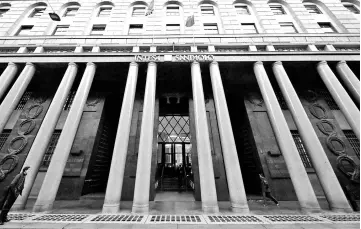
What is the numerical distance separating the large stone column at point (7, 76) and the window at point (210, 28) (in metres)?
15.7

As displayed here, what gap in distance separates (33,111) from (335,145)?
24211mm

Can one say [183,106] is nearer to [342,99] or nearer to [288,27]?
[342,99]

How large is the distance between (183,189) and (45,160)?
1103 cm

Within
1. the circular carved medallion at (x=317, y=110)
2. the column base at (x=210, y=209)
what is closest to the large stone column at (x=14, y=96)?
the column base at (x=210, y=209)

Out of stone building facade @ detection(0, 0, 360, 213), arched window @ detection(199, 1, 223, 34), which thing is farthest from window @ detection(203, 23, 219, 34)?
stone building facade @ detection(0, 0, 360, 213)

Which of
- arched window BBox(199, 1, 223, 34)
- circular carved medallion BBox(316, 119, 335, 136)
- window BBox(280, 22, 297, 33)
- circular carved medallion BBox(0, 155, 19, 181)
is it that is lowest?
circular carved medallion BBox(0, 155, 19, 181)

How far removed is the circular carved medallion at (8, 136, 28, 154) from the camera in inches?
439

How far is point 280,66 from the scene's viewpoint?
10750 millimetres

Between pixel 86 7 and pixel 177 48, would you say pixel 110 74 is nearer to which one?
pixel 177 48

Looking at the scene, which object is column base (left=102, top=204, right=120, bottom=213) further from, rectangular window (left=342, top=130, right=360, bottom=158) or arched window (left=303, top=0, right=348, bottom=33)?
arched window (left=303, top=0, right=348, bottom=33)

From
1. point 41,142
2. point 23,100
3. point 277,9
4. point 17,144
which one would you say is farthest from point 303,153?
point 23,100

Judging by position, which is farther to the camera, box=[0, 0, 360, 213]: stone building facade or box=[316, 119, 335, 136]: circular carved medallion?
box=[316, 119, 335, 136]: circular carved medallion

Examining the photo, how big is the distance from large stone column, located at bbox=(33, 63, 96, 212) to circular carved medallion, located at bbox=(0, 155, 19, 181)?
19.6ft

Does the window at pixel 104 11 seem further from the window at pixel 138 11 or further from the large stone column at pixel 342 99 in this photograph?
the large stone column at pixel 342 99
